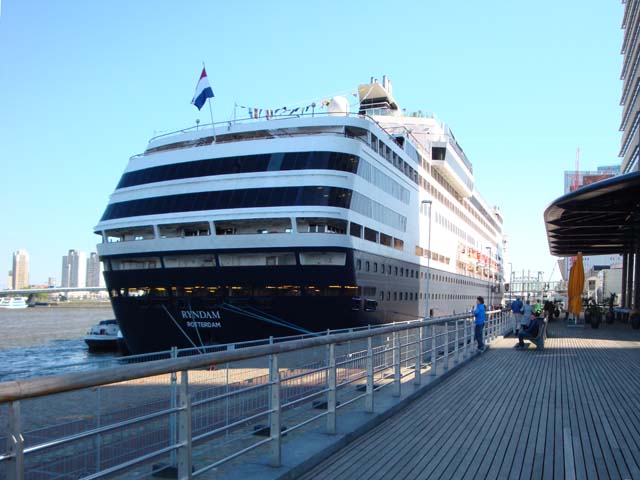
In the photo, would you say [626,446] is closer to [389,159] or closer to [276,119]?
[276,119]

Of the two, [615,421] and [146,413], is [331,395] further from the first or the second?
[615,421]

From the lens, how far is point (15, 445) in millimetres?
3219

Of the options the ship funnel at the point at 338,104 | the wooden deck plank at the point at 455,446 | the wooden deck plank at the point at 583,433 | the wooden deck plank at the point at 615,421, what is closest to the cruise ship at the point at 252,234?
the ship funnel at the point at 338,104

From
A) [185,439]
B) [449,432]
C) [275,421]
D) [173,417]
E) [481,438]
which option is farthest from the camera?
[449,432]

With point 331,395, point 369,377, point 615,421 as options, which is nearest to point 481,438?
point 369,377

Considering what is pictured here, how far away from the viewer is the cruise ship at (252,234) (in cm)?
2344

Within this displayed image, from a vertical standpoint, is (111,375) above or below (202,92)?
below

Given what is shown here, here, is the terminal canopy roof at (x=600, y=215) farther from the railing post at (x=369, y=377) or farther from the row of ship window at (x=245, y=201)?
the railing post at (x=369, y=377)

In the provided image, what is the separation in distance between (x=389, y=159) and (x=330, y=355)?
25.9 meters

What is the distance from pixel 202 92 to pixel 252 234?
24.3ft

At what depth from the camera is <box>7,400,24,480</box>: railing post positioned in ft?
10.5

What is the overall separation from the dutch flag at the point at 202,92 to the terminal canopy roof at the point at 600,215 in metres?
15.3

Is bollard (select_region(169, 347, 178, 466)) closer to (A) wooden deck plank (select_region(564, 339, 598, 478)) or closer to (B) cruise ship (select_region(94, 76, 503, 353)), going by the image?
(A) wooden deck plank (select_region(564, 339, 598, 478))

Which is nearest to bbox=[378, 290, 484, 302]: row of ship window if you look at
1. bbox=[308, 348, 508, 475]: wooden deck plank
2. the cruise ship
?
the cruise ship
